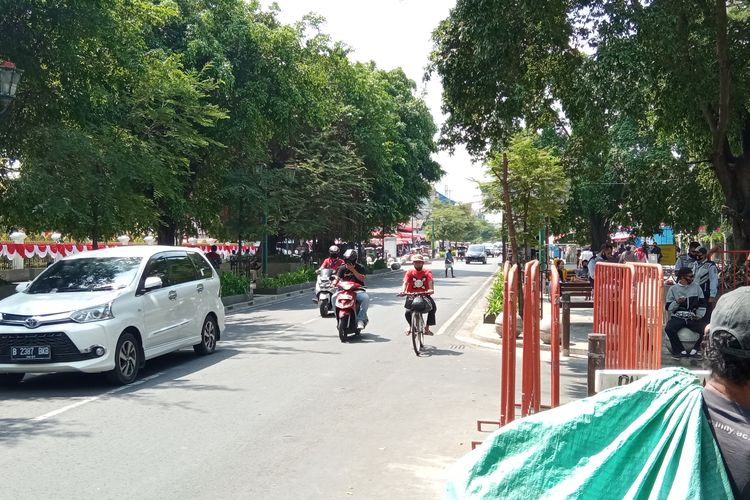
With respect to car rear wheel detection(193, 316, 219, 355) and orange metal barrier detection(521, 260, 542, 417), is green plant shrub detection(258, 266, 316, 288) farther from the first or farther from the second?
orange metal barrier detection(521, 260, 542, 417)

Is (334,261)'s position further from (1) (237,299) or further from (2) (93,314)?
(2) (93,314)

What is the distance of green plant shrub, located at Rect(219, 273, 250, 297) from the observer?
75.1 feet

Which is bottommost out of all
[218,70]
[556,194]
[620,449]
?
[620,449]

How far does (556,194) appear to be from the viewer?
2030cm

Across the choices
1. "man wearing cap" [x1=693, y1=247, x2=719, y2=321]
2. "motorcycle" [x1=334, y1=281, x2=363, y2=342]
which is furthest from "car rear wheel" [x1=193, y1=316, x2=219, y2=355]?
"man wearing cap" [x1=693, y1=247, x2=719, y2=321]

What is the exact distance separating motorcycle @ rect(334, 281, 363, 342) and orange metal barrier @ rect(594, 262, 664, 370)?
7.63 metres

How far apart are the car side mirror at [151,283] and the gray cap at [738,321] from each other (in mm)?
9056

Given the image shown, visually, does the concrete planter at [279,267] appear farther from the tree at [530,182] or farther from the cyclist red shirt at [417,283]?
the cyclist red shirt at [417,283]

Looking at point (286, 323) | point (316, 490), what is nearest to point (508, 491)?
point (316, 490)

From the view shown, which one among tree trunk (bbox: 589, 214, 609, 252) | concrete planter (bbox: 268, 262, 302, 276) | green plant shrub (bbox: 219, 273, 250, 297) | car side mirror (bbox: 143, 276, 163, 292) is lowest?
green plant shrub (bbox: 219, 273, 250, 297)

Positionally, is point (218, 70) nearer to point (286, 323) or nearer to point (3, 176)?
point (3, 176)

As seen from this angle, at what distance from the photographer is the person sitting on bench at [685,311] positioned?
1124 centimetres

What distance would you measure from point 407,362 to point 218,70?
16488mm

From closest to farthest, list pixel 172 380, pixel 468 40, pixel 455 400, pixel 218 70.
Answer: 1. pixel 455 400
2. pixel 172 380
3. pixel 468 40
4. pixel 218 70
